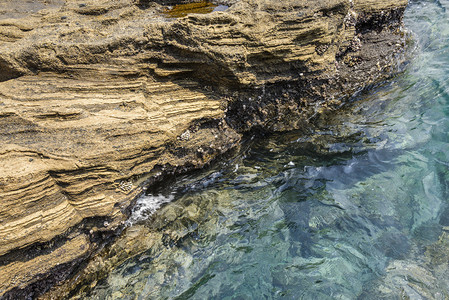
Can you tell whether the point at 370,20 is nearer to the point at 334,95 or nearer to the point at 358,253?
the point at 334,95

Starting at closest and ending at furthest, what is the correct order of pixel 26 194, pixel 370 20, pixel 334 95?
1. pixel 26 194
2. pixel 334 95
3. pixel 370 20

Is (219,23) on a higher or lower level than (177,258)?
higher

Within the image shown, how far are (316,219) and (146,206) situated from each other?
2870 millimetres

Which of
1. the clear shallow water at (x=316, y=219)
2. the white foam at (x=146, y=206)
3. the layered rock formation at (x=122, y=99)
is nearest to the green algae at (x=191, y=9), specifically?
the layered rock formation at (x=122, y=99)

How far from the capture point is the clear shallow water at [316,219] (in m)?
4.31

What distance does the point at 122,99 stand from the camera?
15.2ft

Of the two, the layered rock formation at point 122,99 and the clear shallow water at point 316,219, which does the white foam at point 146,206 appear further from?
the layered rock formation at point 122,99

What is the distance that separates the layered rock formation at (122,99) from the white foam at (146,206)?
0.31 metres

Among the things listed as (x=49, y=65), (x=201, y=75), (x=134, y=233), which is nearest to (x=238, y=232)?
(x=134, y=233)

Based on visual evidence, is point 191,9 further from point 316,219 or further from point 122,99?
point 316,219

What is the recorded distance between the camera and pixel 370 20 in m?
7.30

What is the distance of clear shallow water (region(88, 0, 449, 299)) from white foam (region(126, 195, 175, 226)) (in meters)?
0.02

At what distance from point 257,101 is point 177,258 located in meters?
3.18

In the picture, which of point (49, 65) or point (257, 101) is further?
point (257, 101)
